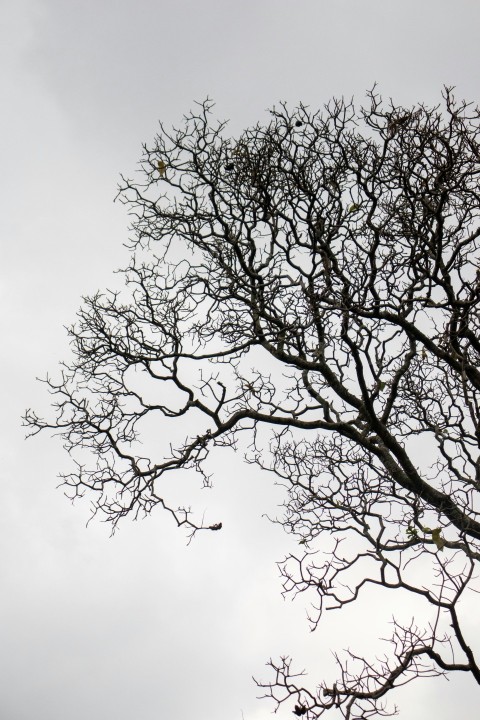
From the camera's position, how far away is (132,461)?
1015cm

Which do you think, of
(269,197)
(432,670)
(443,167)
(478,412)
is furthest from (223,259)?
(432,670)

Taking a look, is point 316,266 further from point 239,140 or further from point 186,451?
point 186,451

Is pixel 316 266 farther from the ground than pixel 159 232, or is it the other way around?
pixel 159 232

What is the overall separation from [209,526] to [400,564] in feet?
8.95

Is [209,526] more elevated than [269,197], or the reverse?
[269,197]

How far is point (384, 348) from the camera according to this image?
10.4 meters

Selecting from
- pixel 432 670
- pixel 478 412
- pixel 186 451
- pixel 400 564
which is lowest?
pixel 432 670

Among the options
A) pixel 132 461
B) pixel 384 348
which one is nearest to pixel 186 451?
pixel 132 461

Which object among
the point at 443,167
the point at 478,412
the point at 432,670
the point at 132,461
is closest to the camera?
the point at 432,670

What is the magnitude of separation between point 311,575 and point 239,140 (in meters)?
5.84

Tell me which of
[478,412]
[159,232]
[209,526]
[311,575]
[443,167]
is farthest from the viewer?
[159,232]

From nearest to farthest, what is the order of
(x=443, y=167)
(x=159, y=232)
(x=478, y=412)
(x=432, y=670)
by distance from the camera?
(x=432, y=670) < (x=478, y=412) < (x=443, y=167) < (x=159, y=232)

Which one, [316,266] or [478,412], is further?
[316,266]

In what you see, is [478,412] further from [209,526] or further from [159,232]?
[159,232]
